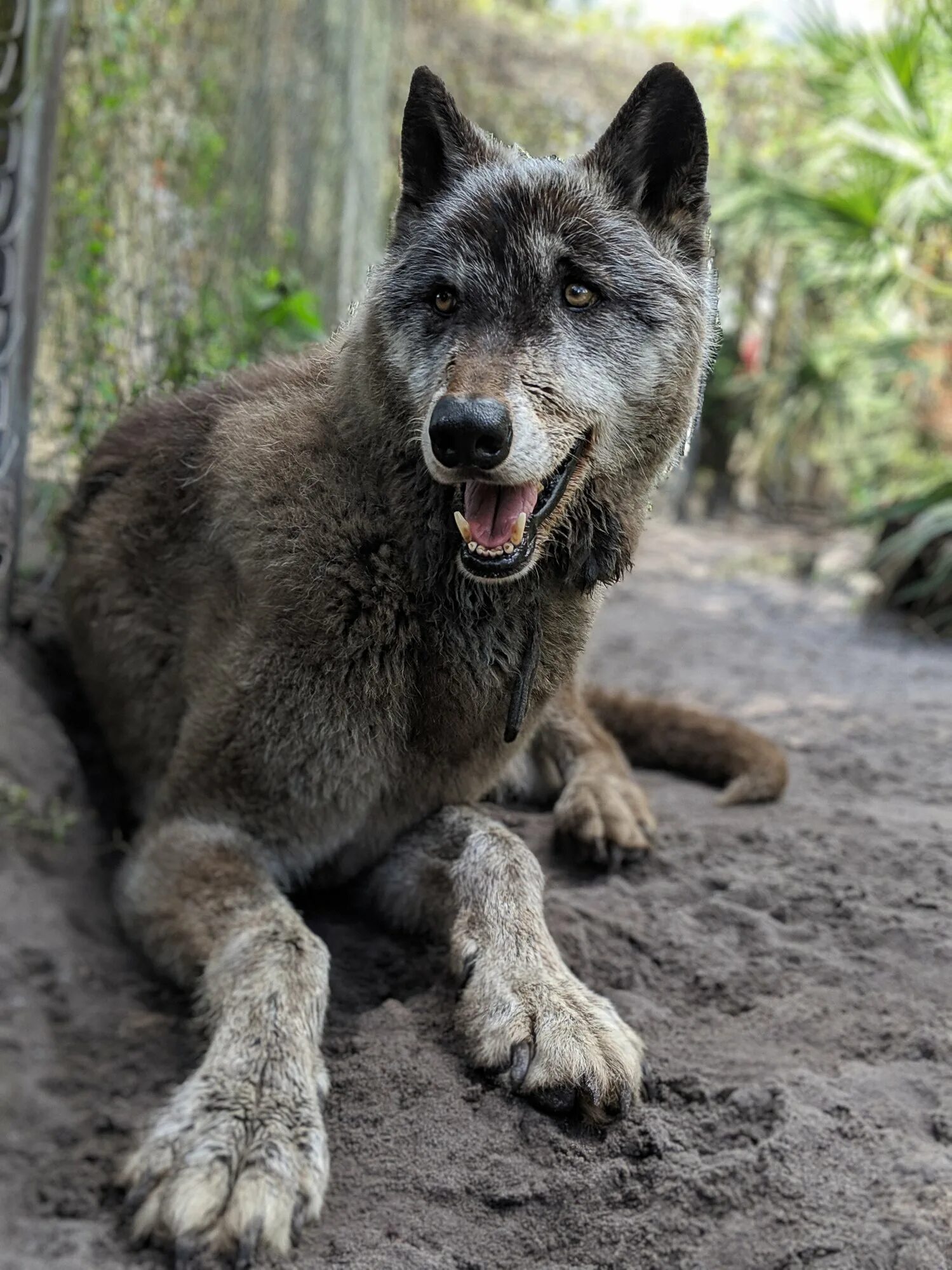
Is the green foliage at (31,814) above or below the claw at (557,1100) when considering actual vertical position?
below

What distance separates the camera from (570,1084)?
239 centimetres

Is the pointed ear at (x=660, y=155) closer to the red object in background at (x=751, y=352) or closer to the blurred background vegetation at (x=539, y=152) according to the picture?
the blurred background vegetation at (x=539, y=152)

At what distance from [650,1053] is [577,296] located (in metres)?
1.78

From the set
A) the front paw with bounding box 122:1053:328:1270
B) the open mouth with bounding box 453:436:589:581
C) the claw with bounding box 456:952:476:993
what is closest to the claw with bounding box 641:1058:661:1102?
the claw with bounding box 456:952:476:993

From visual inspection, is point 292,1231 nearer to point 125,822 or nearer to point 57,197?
point 125,822

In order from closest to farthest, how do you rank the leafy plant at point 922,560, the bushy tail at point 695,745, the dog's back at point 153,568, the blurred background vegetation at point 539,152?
the dog's back at point 153,568 < the bushy tail at point 695,745 < the blurred background vegetation at point 539,152 < the leafy plant at point 922,560

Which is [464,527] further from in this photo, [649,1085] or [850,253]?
[850,253]

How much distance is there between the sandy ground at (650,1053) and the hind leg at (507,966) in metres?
0.07

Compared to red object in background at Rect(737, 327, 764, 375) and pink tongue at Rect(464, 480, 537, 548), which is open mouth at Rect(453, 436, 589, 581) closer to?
pink tongue at Rect(464, 480, 537, 548)

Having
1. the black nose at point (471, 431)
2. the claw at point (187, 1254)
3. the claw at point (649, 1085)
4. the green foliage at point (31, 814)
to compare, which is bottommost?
the green foliage at point (31, 814)

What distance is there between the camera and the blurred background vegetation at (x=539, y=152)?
443 centimetres

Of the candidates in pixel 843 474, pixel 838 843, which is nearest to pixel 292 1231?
pixel 838 843

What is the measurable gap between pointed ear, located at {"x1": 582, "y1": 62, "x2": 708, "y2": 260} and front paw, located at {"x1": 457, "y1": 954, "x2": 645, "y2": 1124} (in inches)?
74.6

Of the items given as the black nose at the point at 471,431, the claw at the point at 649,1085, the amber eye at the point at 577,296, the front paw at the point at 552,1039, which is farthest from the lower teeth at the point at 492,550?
the claw at the point at 649,1085
